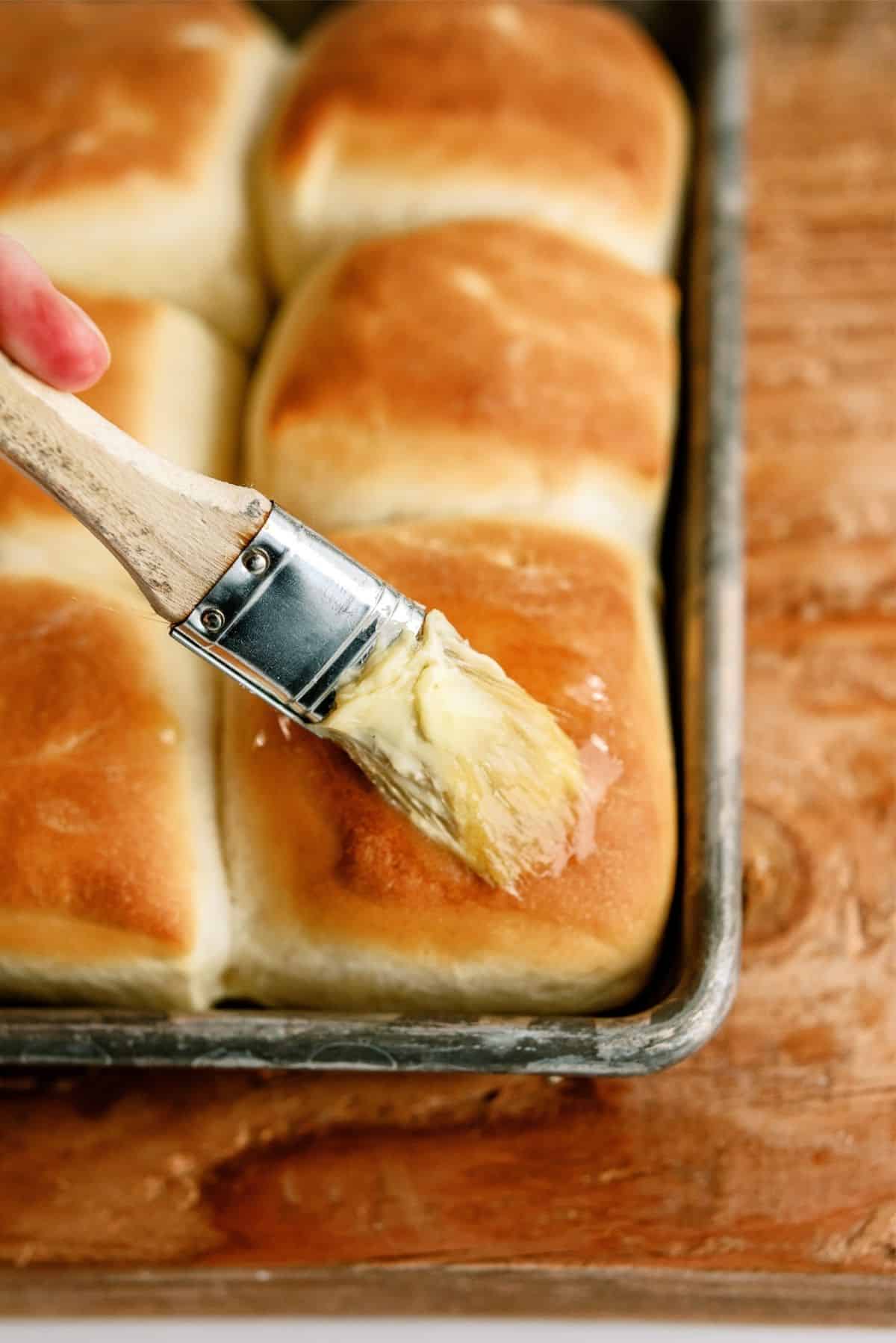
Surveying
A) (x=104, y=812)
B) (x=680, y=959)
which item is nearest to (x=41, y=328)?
(x=104, y=812)

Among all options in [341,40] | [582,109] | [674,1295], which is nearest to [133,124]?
[341,40]

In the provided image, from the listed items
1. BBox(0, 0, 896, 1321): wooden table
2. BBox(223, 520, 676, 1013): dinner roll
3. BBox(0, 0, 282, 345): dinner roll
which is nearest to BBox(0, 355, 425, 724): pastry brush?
BBox(223, 520, 676, 1013): dinner roll

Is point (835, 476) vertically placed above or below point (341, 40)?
below

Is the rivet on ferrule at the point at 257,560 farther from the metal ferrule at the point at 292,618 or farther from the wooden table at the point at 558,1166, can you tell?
the wooden table at the point at 558,1166

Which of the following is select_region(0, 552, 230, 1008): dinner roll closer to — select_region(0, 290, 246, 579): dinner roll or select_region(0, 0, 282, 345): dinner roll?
select_region(0, 290, 246, 579): dinner roll

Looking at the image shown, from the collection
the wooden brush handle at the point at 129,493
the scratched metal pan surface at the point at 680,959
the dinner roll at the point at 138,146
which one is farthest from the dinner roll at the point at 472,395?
the wooden brush handle at the point at 129,493

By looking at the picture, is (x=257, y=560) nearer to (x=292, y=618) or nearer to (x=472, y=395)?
Result: (x=292, y=618)

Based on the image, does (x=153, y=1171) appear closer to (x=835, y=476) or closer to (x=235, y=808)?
(x=235, y=808)
